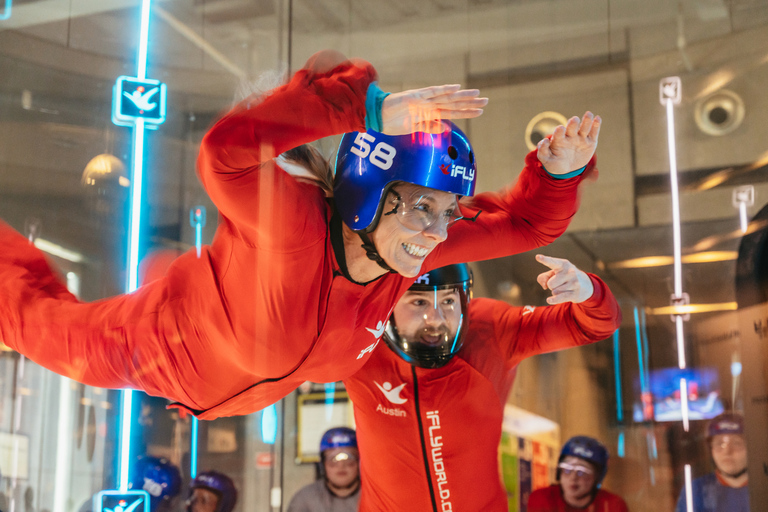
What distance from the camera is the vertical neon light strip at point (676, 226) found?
6.04 feet

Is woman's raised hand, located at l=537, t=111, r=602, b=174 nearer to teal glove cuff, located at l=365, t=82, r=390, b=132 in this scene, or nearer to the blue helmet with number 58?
the blue helmet with number 58

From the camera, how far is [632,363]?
201 centimetres

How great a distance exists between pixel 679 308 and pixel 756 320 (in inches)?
8.3

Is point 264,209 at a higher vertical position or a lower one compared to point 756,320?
higher

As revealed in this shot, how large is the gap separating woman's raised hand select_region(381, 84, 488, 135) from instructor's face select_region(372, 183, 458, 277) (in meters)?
0.31

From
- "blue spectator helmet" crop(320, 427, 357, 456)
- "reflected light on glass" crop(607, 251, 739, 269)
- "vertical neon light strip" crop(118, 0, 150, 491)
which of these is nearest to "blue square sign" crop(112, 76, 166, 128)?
"vertical neon light strip" crop(118, 0, 150, 491)

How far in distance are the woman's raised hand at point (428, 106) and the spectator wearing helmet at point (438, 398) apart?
0.81 meters

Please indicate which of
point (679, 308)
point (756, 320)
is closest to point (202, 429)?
point (679, 308)

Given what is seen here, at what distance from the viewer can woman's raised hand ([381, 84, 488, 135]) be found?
90 cm

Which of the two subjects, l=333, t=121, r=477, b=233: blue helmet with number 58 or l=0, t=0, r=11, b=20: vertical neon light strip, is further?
l=0, t=0, r=11, b=20: vertical neon light strip

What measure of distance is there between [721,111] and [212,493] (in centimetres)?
172

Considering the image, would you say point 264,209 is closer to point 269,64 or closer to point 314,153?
point 314,153

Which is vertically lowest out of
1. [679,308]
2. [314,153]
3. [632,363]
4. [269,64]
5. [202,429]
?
[202,429]

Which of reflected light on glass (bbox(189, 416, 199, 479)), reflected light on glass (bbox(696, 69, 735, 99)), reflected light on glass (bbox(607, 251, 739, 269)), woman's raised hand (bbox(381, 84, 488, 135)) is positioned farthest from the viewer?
reflected light on glass (bbox(607, 251, 739, 269))
